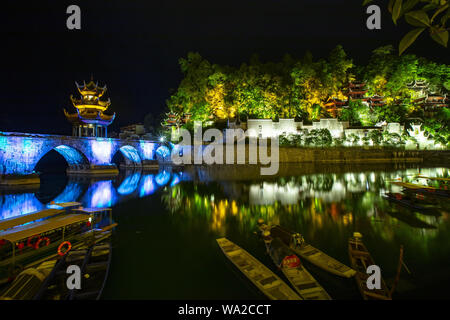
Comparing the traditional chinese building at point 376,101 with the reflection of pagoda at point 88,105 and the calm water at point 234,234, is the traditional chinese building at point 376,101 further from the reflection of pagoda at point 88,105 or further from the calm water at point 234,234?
the reflection of pagoda at point 88,105

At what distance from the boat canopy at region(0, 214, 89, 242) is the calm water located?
196 centimetres

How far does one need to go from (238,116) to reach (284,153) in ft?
47.4

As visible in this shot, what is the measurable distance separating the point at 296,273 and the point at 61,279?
629cm

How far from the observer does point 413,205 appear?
14594 mm

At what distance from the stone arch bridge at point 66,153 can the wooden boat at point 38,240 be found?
73.5 ft

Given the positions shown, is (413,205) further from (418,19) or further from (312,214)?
(418,19)

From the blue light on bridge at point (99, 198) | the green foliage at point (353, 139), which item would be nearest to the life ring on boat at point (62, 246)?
the blue light on bridge at point (99, 198)

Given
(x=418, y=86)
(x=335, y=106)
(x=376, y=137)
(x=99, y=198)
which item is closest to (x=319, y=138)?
(x=376, y=137)

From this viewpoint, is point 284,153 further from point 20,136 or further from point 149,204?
point 20,136

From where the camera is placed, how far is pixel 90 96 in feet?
115

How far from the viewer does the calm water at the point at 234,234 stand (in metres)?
6.52

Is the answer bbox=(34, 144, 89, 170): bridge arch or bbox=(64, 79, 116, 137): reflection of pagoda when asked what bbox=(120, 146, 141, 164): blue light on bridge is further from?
bbox=(64, 79, 116, 137): reflection of pagoda

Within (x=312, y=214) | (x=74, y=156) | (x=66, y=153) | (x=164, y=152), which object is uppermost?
(x=164, y=152)
